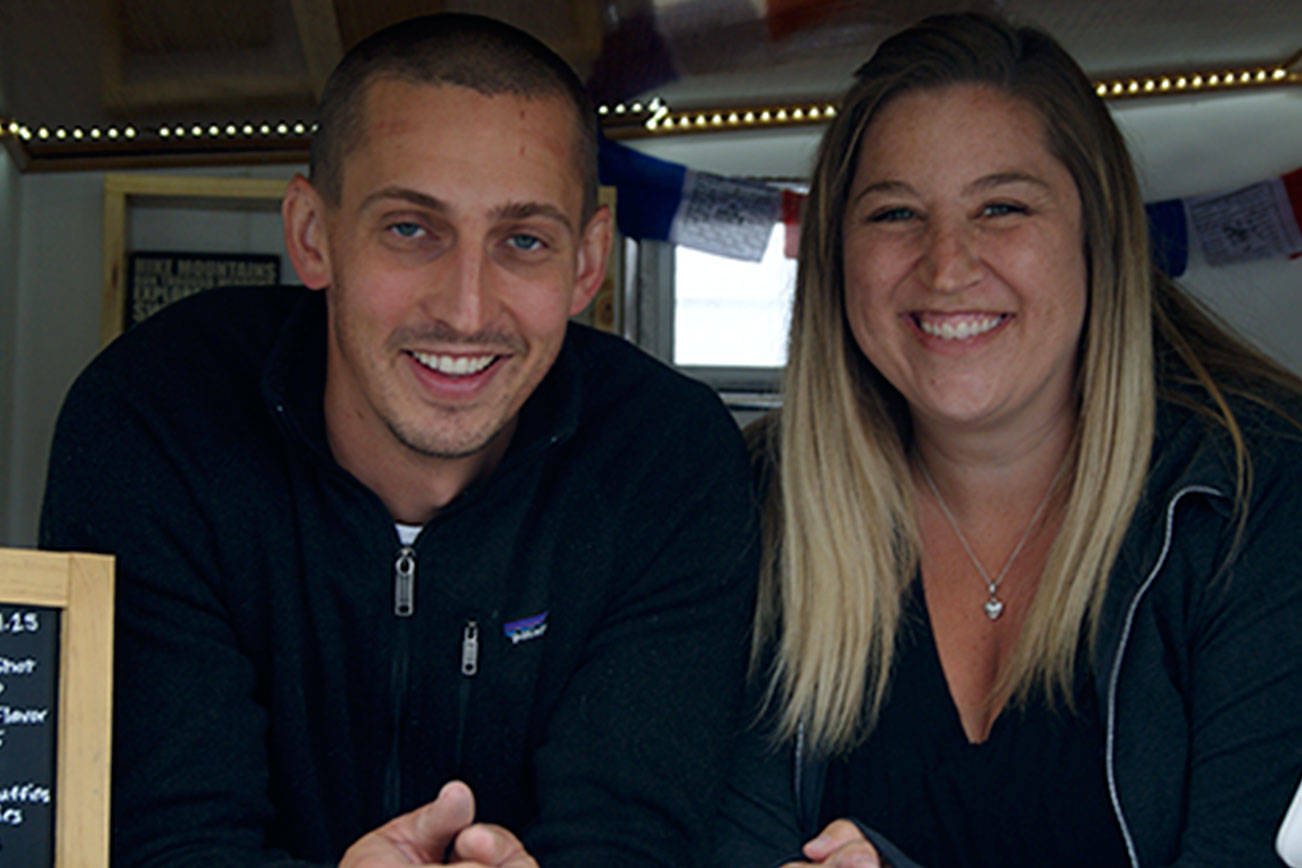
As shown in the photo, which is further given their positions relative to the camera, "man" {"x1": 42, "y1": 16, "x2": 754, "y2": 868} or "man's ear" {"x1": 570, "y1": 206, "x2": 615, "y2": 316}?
"man's ear" {"x1": 570, "y1": 206, "x2": 615, "y2": 316}

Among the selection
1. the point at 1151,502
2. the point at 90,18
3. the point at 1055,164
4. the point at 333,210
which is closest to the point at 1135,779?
the point at 1151,502

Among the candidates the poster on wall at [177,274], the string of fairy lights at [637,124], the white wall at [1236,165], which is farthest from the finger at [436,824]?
the white wall at [1236,165]

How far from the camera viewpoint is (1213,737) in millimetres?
1205

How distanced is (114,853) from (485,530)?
0.42 meters

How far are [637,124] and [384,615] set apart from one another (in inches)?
66.5

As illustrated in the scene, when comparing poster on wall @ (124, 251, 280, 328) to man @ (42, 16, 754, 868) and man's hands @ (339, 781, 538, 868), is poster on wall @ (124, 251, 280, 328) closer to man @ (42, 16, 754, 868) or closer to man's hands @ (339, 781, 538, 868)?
man @ (42, 16, 754, 868)

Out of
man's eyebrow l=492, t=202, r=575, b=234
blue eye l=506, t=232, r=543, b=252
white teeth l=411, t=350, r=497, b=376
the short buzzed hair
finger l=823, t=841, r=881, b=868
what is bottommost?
finger l=823, t=841, r=881, b=868

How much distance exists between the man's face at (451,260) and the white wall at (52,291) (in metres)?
1.50

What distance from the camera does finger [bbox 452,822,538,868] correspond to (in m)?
1.03

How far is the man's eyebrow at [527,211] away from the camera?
1.24 meters

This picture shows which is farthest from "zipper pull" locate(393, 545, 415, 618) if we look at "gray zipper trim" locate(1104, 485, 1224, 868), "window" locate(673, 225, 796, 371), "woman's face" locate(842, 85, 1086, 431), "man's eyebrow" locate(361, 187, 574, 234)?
"window" locate(673, 225, 796, 371)

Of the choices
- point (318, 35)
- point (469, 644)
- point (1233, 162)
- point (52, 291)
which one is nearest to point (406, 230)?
point (469, 644)

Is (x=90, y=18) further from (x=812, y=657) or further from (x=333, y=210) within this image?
(x=812, y=657)

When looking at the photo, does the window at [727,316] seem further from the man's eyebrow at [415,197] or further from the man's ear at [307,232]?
the man's eyebrow at [415,197]
